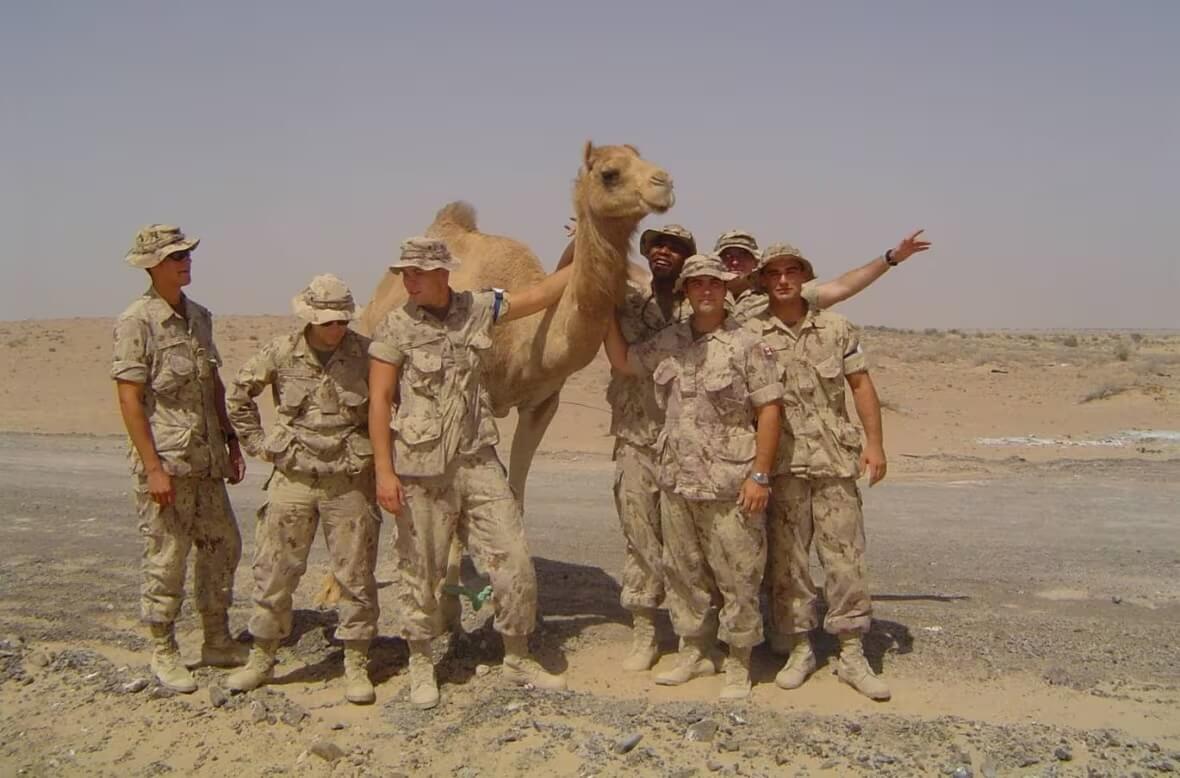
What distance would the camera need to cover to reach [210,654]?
5316mm

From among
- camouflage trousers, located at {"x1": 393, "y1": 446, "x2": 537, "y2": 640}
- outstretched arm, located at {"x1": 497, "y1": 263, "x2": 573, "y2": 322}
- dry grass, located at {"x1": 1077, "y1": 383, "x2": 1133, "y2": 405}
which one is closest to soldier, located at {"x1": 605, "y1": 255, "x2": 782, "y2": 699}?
camouflage trousers, located at {"x1": 393, "y1": 446, "x2": 537, "y2": 640}

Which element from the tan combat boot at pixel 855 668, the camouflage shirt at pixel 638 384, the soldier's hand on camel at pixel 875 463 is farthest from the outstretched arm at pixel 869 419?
the camouflage shirt at pixel 638 384

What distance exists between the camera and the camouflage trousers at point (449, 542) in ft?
15.7

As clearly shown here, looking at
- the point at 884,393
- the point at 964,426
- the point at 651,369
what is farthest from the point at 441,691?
the point at 884,393

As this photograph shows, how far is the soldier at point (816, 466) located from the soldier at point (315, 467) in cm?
203

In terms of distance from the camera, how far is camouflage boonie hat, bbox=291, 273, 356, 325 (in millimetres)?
4730

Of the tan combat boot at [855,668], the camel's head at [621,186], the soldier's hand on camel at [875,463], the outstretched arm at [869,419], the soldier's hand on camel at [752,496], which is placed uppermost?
the camel's head at [621,186]

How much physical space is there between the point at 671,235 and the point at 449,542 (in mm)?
1903

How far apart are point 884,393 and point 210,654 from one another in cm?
1828

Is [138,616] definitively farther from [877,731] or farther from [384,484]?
[877,731]

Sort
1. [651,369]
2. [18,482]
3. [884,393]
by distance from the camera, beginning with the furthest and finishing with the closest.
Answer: [884,393] < [18,482] < [651,369]

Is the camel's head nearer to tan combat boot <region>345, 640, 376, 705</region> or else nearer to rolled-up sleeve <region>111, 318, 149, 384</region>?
rolled-up sleeve <region>111, 318, 149, 384</region>

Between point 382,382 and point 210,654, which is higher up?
point 382,382

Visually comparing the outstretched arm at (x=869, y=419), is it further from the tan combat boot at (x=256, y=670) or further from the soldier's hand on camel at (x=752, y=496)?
the tan combat boot at (x=256, y=670)
